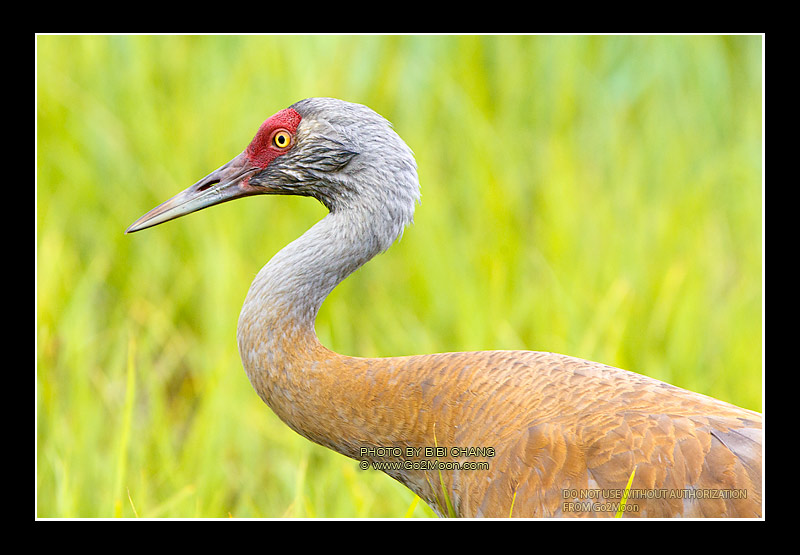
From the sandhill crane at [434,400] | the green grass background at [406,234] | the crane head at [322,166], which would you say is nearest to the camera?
the sandhill crane at [434,400]

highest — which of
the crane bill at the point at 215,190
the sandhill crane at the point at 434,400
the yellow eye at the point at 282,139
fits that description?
the yellow eye at the point at 282,139

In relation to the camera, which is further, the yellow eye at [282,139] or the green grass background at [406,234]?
the green grass background at [406,234]

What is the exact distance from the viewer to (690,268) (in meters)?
3.89

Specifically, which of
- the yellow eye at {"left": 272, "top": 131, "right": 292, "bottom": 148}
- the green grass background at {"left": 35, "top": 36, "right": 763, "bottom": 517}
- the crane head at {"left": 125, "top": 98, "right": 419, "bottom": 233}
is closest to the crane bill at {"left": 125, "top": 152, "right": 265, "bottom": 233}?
the crane head at {"left": 125, "top": 98, "right": 419, "bottom": 233}

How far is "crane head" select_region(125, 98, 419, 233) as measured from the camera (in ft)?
8.56

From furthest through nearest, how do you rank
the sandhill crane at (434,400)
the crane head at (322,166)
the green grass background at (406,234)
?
1. the green grass background at (406,234)
2. the crane head at (322,166)
3. the sandhill crane at (434,400)

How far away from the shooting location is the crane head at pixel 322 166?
261 cm

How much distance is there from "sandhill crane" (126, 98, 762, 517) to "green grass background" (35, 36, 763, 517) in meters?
0.83

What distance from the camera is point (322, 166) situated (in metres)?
2.67

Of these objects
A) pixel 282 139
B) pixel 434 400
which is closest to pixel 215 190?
pixel 282 139

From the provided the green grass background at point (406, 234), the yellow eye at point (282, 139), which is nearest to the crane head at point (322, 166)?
the yellow eye at point (282, 139)

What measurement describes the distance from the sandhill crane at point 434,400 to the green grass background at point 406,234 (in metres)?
0.83

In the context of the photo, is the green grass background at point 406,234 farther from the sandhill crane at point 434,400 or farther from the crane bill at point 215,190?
the crane bill at point 215,190
